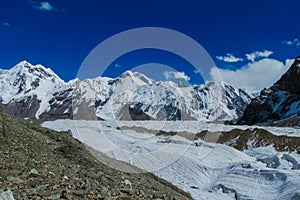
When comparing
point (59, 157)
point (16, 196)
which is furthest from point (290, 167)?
point (16, 196)

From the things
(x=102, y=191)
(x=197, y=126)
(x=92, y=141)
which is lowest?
(x=102, y=191)

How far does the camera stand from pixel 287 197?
979 inches

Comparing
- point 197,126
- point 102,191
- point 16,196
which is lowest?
point 16,196

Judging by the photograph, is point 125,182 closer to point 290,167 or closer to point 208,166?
point 208,166

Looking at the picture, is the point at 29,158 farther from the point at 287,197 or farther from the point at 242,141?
the point at 242,141

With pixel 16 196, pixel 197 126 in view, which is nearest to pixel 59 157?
pixel 16 196

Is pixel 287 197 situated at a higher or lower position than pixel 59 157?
higher

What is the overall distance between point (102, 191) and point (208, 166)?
2528cm

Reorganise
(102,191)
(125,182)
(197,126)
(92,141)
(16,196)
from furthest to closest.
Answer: (197,126) → (92,141) → (125,182) → (102,191) → (16,196)

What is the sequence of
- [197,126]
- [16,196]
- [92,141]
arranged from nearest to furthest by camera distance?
[16,196]
[92,141]
[197,126]

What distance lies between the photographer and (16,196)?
1121 centimetres

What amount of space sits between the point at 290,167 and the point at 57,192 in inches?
1242

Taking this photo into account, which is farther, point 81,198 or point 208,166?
point 208,166


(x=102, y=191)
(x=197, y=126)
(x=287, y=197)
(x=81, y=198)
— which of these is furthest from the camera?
(x=197, y=126)
